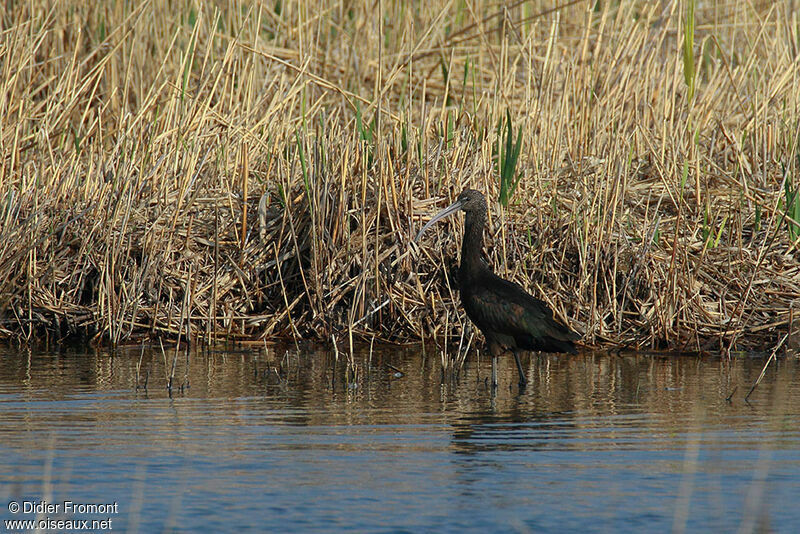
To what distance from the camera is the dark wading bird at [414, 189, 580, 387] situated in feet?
22.2

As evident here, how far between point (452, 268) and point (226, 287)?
1.52 metres

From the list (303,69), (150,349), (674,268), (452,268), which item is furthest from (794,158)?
(150,349)

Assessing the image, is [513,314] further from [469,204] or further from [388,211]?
[388,211]

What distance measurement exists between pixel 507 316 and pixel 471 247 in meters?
0.57

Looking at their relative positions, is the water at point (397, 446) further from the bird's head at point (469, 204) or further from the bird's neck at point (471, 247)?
the bird's head at point (469, 204)

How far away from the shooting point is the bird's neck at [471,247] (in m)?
7.04

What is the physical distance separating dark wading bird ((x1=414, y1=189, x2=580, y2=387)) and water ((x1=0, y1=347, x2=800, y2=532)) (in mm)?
209

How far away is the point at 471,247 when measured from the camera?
7133 mm

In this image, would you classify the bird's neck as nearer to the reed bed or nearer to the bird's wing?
the bird's wing

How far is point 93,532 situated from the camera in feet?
12.1

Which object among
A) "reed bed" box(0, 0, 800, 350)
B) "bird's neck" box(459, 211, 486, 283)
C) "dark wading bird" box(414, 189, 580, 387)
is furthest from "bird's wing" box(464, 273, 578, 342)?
"reed bed" box(0, 0, 800, 350)

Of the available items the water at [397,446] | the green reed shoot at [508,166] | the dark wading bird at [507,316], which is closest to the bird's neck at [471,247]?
the dark wading bird at [507,316]

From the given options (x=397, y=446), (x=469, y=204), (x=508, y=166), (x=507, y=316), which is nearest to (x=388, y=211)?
(x=469, y=204)

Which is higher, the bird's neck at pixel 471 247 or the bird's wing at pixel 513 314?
the bird's neck at pixel 471 247
